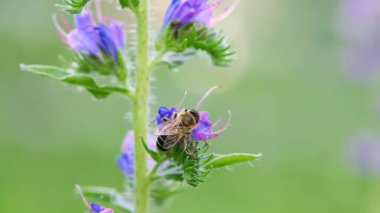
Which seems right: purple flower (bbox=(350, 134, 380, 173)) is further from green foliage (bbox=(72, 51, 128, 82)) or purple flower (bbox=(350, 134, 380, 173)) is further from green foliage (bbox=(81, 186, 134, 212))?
green foliage (bbox=(72, 51, 128, 82))

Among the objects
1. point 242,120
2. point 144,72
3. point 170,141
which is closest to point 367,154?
point 144,72

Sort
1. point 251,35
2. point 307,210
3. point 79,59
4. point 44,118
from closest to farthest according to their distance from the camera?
point 79,59 → point 307,210 → point 44,118 → point 251,35

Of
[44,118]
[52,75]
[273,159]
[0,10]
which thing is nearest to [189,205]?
[273,159]

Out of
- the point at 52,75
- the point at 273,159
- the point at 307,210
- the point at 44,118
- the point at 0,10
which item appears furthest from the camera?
the point at 0,10

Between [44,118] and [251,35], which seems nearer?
[44,118]

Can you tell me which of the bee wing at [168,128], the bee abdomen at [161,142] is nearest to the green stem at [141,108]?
the bee abdomen at [161,142]

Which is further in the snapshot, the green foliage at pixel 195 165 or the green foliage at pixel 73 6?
the green foliage at pixel 73 6

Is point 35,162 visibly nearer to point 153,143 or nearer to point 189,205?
point 189,205

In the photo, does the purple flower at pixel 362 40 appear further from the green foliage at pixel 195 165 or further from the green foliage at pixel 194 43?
the green foliage at pixel 195 165
